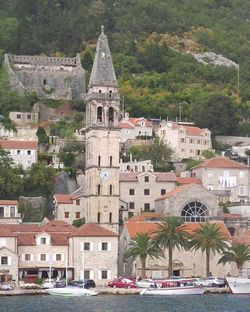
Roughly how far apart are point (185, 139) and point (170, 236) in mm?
42691

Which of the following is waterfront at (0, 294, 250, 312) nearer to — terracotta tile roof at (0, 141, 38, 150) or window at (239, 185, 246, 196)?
window at (239, 185, 246, 196)

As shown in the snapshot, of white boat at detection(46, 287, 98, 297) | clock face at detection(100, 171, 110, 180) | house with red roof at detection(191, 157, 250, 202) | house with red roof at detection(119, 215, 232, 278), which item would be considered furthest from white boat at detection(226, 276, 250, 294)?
house with red roof at detection(191, 157, 250, 202)

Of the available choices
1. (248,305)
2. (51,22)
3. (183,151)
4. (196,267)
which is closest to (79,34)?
(51,22)

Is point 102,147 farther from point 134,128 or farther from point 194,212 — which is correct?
point 134,128

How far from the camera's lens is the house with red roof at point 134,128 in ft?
494

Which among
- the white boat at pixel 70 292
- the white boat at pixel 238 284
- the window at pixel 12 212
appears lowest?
the white boat at pixel 70 292

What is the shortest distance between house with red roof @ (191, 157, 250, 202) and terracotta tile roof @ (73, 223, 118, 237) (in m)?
24.5

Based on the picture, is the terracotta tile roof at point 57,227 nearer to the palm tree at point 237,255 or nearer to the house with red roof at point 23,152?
the palm tree at point 237,255

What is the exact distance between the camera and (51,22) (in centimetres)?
18100

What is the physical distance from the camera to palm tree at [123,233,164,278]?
107 m

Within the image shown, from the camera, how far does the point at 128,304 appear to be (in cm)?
9162

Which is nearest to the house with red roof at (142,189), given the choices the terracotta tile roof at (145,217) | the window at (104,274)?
the terracotta tile roof at (145,217)

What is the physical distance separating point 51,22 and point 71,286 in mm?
83156

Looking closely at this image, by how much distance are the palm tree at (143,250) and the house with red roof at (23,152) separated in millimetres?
30448
